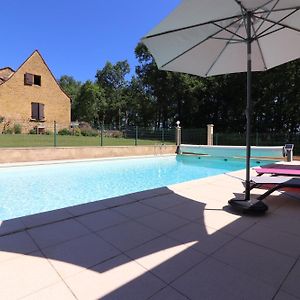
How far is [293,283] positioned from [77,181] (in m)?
7.31

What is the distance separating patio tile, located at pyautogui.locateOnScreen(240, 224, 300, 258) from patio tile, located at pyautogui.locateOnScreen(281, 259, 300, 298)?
1.00ft

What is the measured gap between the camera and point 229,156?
47.2 feet

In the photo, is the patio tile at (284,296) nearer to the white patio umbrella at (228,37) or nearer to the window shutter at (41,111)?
the white patio umbrella at (228,37)

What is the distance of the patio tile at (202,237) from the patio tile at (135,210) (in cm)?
67

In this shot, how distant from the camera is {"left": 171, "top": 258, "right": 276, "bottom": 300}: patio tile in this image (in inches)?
67.7

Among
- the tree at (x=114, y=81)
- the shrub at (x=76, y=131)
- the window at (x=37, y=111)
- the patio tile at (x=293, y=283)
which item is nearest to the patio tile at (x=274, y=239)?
the patio tile at (x=293, y=283)

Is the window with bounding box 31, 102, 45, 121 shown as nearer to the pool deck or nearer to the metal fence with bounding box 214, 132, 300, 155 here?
the metal fence with bounding box 214, 132, 300, 155

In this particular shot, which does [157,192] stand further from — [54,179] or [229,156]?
[229,156]

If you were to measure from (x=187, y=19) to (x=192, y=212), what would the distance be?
243 cm

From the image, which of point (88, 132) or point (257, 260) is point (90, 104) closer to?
point (88, 132)

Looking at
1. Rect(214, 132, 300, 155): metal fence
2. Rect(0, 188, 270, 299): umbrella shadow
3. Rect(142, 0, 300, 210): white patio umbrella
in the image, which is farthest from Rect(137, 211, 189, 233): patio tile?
Rect(214, 132, 300, 155): metal fence

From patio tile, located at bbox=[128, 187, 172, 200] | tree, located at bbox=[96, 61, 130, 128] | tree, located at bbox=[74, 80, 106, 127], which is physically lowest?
patio tile, located at bbox=[128, 187, 172, 200]

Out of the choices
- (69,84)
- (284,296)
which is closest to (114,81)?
(69,84)

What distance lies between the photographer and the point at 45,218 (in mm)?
3180
